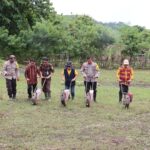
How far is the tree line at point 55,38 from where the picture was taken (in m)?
51.8

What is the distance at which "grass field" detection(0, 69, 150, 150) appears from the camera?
12.7 metres

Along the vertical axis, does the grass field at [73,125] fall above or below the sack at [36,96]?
below

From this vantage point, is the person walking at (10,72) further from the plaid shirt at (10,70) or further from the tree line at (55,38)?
the tree line at (55,38)

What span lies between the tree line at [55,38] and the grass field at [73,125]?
29.0 meters

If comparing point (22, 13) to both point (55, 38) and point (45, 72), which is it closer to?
point (55, 38)

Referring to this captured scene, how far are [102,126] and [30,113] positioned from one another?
3363mm

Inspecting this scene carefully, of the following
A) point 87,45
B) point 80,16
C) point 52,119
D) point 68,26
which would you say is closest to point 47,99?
point 52,119

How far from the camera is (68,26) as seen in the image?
58438mm

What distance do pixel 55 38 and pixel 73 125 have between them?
3635 cm

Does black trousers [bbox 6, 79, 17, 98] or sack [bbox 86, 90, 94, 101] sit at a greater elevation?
black trousers [bbox 6, 79, 17, 98]

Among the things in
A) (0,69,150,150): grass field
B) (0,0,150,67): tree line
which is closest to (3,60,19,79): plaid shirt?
(0,69,150,150): grass field

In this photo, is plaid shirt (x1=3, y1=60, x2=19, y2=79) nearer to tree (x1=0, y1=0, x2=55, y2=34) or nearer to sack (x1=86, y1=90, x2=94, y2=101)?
sack (x1=86, y1=90, x2=94, y2=101)

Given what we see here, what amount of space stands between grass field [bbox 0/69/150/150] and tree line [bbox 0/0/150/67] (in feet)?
95.1

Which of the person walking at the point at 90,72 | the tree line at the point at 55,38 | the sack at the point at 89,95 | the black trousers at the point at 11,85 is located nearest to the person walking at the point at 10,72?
the black trousers at the point at 11,85
